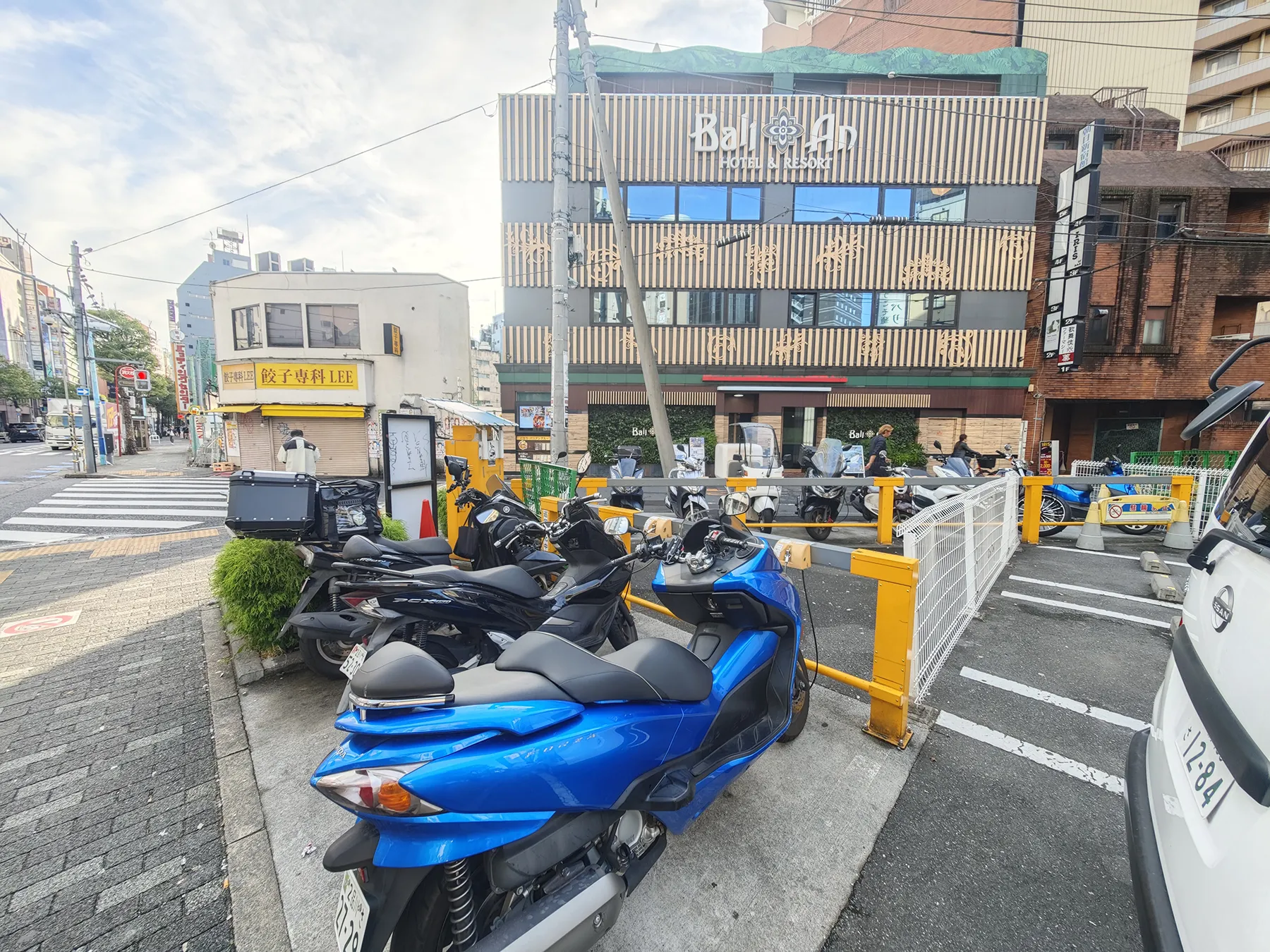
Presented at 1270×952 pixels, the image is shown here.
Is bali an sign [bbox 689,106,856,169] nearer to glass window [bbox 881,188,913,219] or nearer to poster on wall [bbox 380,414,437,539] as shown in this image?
glass window [bbox 881,188,913,219]

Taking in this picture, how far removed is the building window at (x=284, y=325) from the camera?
1811cm

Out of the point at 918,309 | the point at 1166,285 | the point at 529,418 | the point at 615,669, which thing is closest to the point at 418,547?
the point at 615,669

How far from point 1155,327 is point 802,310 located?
37.6 feet

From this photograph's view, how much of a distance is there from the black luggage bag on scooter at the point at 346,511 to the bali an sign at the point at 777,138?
15530 mm

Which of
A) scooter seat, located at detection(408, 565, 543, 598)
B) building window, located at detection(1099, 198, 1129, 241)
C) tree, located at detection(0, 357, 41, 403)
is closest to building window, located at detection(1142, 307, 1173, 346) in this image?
building window, located at detection(1099, 198, 1129, 241)

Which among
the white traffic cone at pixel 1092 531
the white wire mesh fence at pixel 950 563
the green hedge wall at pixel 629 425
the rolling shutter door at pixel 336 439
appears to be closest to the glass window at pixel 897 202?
the green hedge wall at pixel 629 425

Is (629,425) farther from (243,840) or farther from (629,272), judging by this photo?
(243,840)

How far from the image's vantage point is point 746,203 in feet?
52.3

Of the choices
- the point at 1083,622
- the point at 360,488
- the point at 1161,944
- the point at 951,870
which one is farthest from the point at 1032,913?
the point at 360,488

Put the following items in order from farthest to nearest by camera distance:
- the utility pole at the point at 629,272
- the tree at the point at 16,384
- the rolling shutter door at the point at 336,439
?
the tree at the point at 16,384 → the rolling shutter door at the point at 336,439 → the utility pole at the point at 629,272

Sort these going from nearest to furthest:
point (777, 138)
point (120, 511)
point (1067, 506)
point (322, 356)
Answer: point (1067, 506) → point (120, 511) → point (777, 138) → point (322, 356)

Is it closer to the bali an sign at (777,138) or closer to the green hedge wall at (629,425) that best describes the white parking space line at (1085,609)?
the green hedge wall at (629,425)

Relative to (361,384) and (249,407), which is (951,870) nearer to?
(361,384)

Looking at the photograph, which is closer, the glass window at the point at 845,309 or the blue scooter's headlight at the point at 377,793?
the blue scooter's headlight at the point at 377,793
